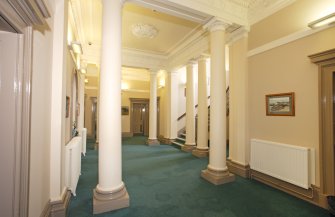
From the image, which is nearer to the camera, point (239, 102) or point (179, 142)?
point (239, 102)

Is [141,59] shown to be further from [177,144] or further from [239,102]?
[239,102]

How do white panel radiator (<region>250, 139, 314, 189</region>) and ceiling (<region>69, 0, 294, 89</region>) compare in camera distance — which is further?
ceiling (<region>69, 0, 294, 89</region>)

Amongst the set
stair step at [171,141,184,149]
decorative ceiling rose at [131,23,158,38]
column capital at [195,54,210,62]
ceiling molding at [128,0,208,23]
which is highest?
decorative ceiling rose at [131,23,158,38]

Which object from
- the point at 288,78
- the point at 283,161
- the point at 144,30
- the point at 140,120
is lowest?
the point at 283,161

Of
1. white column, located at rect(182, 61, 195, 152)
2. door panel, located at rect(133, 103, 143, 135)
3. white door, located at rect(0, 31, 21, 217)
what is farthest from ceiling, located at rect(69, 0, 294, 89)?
door panel, located at rect(133, 103, 143, 135)

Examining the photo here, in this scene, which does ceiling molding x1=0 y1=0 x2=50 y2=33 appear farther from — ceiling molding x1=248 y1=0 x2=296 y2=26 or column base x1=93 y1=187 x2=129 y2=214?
ceiling molding x1=248 y1=0 x2=296 y2=26

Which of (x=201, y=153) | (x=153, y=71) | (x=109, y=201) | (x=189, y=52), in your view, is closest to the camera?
(x=109, y=201)

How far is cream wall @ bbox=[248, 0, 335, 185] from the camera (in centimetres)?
308

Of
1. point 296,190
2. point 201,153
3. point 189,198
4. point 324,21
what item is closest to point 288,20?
point 324,21

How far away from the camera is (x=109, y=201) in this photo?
2.63 meters

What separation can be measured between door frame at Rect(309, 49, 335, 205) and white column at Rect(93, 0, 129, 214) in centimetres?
344

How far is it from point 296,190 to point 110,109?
3.82m

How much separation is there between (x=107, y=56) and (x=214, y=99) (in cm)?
247

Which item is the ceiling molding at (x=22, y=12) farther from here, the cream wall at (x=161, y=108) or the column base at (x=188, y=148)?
Answer: the cream wall at (x=161, y=108)
